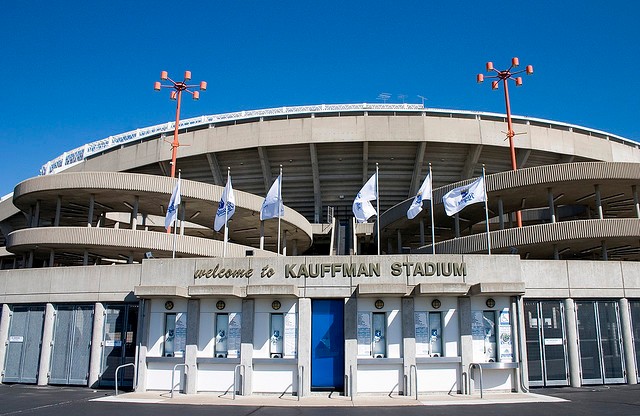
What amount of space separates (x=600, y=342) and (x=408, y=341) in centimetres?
771

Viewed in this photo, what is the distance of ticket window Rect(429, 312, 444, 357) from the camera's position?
17.1 m

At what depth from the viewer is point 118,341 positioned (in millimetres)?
19969

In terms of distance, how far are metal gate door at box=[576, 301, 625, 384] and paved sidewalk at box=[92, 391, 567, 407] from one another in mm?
3945

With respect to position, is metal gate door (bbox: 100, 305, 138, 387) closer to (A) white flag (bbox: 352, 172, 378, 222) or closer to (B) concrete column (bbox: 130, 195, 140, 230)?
(A) white flag (bbox: 352, 172, 378, 222)

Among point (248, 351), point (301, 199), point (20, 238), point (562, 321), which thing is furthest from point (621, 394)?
point (301, 199)

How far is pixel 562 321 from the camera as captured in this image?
19438mm

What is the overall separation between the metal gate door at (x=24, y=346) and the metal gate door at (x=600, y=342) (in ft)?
66.6

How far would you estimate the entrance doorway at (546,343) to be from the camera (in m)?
18.8

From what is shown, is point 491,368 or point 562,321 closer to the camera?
A: point 491,368

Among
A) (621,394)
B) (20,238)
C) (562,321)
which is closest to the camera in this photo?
(621,394)

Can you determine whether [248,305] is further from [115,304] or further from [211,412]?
[115,304]

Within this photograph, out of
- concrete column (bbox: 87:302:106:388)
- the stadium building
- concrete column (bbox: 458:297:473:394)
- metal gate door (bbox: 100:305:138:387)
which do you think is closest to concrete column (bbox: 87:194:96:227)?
the stadium building

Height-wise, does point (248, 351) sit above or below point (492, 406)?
above

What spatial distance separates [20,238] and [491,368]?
2455cm
